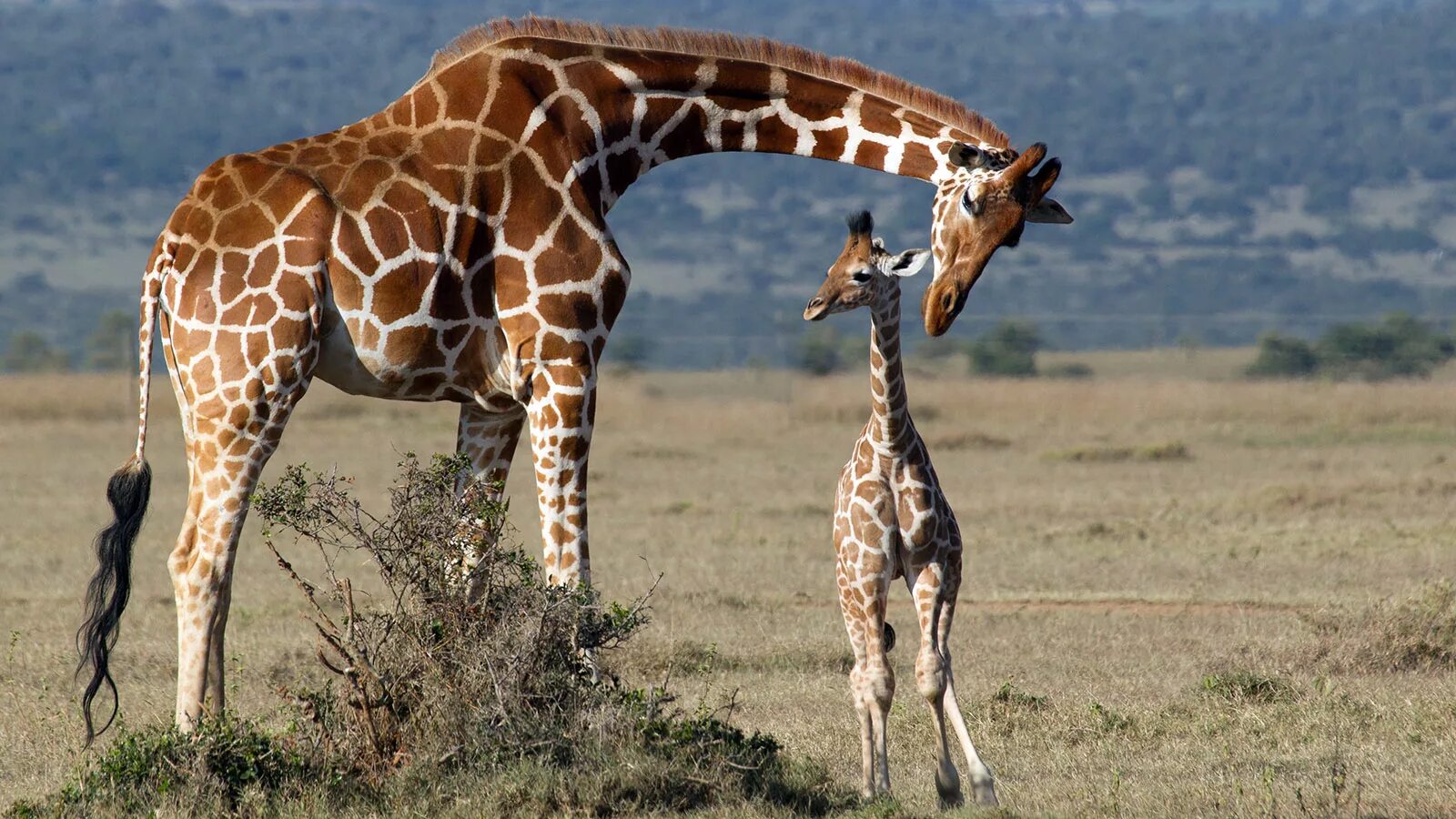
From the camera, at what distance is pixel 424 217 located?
7418 mm

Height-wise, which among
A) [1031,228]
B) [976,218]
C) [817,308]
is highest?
[1031,228]

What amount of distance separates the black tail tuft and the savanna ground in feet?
2.35

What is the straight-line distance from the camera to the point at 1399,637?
9.96 metres

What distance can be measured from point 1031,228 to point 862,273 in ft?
460

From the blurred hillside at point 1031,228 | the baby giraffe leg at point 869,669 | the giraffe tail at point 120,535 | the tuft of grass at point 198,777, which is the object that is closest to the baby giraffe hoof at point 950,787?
the baby giraffe leg at point 869,669

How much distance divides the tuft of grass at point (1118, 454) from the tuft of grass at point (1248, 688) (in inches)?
515

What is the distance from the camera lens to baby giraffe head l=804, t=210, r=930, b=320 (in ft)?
24.0

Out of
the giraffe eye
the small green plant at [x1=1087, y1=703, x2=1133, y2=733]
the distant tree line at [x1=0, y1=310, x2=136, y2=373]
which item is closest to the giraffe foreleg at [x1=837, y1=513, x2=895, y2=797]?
the giraffe eye

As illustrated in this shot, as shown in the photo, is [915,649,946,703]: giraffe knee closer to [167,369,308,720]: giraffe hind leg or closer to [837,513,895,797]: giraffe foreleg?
[837,513,895,797]: giraffe foreleg

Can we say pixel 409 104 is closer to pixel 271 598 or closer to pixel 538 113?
pixel 538 113

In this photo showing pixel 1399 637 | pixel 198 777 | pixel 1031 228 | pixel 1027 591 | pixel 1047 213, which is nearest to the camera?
pixel 198 777

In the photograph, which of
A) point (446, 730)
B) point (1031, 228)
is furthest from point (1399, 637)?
point (1031, 228)

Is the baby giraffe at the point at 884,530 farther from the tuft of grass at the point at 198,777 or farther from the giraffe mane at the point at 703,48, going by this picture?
the tuft of grass at the point at 198,777

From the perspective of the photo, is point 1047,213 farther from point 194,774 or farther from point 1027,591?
point 1027,591
